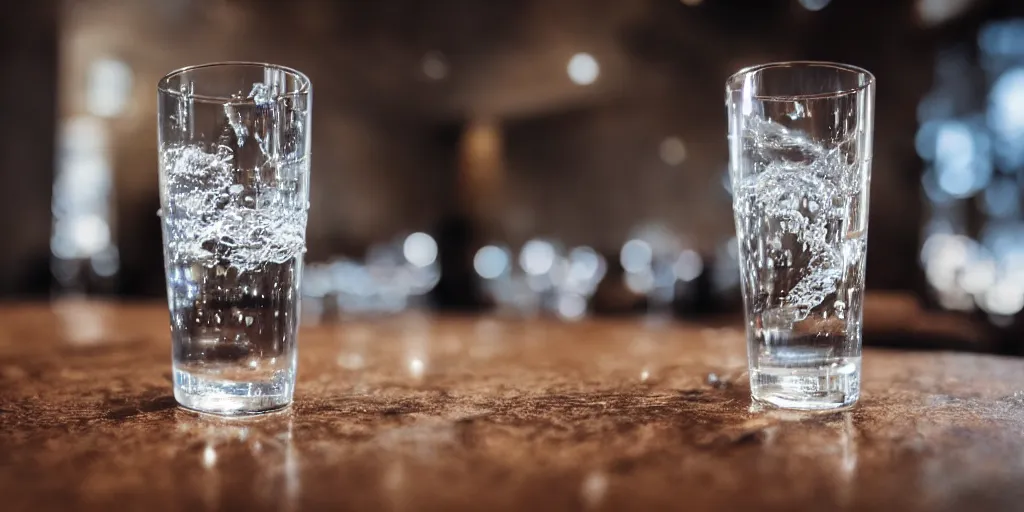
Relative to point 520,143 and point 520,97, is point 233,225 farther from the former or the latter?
point 520,143

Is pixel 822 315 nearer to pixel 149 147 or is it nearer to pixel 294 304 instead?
pixel 294 304

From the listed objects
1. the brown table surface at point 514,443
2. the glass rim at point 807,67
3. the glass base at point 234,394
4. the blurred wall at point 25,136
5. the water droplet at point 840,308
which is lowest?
the brown table surface at point 514,443

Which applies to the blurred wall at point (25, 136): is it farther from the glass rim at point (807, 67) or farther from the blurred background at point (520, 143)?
the glass rim at point (807, 67)

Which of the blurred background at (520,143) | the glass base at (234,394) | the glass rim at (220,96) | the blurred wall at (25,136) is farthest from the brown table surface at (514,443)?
the blurred wall at (25,136)

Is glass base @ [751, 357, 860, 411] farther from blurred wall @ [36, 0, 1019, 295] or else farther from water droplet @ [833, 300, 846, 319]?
blurred wall @ [36, 0, 1019, 295]

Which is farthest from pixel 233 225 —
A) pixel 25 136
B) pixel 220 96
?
pixel 25 136

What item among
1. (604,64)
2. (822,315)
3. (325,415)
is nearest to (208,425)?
(325,415)

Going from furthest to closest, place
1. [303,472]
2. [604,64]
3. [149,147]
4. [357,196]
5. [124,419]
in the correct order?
[357,196] < [149,147] < [604,64] < [124,419] < [303,472]
